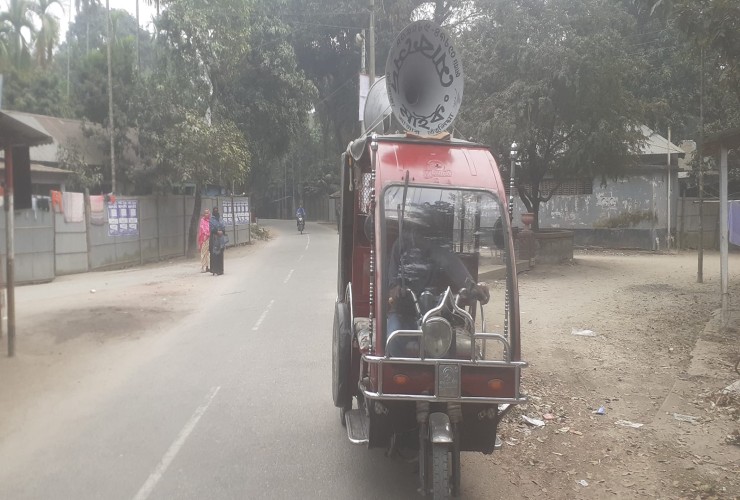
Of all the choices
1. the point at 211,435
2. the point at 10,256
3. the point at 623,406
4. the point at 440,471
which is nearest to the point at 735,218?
the point at 623,406

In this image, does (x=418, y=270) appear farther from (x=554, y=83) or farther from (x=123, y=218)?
(x=123, y=218)

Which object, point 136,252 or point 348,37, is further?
point 348,37

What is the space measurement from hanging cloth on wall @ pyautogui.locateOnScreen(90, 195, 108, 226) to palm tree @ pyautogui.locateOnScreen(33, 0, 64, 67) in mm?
8494

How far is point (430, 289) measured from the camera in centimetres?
450

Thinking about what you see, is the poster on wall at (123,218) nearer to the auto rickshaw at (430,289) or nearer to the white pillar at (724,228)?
the auto rickshaw at (430,289)

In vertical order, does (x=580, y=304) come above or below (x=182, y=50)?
below

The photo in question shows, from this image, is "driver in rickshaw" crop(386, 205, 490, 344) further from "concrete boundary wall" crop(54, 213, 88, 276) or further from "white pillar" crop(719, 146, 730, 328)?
"concrete boundary wall" crop(54, 213, 88, 276)

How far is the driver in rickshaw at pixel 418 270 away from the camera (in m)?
4.24

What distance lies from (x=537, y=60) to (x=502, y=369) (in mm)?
13765

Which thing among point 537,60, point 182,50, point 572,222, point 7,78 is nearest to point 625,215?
point 572,222

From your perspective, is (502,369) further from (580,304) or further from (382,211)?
(580,304)

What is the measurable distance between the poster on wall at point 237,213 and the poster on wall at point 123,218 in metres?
7.36

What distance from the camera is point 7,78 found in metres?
27.6

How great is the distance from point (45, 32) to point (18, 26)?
89cm
